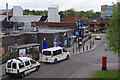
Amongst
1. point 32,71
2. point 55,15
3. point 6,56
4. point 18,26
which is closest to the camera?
point 32,71

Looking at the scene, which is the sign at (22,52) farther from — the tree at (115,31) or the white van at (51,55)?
the tree at (115,31)

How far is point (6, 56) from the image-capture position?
25.2 metres

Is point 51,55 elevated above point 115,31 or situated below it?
below

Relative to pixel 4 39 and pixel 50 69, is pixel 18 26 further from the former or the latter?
pixel 50 69

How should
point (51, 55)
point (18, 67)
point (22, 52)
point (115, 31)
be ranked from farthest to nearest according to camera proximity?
point (51, 55), point (22, 52), point (115, 31), point (18, 67)

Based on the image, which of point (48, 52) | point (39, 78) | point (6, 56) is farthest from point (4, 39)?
point (39, 78)

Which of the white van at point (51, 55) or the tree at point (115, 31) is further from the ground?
the tree at point (115, 31)

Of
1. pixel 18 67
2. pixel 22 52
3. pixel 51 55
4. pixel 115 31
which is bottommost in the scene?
pixel 18 67

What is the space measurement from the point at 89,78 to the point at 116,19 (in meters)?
6.56

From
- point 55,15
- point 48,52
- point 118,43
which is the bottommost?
point 48,52

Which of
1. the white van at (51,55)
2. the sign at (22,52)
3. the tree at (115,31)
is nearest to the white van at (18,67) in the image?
the sign at (22,52)

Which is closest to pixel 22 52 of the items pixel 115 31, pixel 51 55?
pixel 51 55

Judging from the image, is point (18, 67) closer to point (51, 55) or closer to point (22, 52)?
point (22, 52)

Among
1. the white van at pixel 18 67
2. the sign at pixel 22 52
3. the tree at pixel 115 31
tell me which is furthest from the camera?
the sign at pixel 22 52
